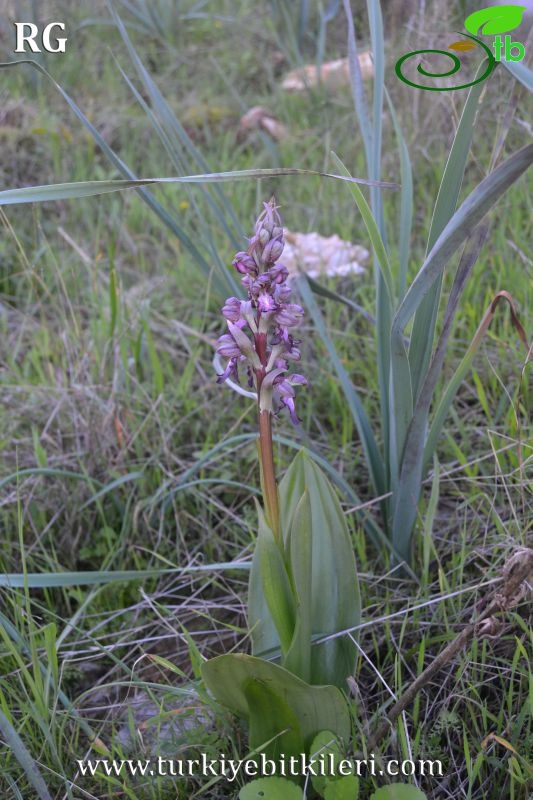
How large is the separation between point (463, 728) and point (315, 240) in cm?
169

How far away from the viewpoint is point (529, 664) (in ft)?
3.98

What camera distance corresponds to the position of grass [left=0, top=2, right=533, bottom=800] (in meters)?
1.28

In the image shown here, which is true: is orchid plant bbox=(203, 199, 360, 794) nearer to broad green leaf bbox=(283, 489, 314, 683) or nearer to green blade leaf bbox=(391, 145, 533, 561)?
broad green leaf bbox=(283, 489, 314, 683)

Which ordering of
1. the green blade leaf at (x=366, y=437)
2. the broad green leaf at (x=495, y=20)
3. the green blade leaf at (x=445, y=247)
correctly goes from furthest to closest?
the green blade leaf at (x=366, y=437), the broad green leaf at (x=495, y=20), the green blade leaf at (x=445, y=247)

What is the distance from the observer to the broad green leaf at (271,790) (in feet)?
3.54

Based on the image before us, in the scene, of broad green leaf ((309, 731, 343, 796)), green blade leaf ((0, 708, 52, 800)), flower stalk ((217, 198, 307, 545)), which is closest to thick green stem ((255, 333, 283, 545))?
flower stalk ((217, 198, 307, 545))

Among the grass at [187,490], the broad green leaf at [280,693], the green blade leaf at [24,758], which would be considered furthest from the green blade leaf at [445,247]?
the green blade leaf at [24,758]

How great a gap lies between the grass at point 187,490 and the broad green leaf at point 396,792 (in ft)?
0.26

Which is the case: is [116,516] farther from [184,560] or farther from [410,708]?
[410,708]

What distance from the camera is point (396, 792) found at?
1067 millimetres

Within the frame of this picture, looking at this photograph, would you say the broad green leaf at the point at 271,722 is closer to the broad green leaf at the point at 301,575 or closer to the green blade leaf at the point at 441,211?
the broad green leaf at the point at 301,575

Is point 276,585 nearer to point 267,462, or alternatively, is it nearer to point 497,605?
point 267,462

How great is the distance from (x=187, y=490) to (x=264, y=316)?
872 mm

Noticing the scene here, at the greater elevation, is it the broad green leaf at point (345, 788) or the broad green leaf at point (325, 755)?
the broad green leaf at point (345, 788)
